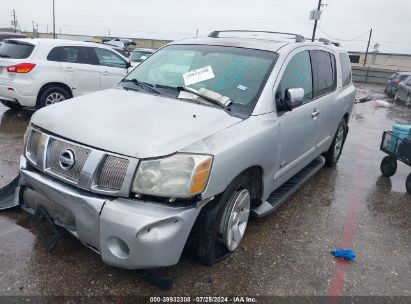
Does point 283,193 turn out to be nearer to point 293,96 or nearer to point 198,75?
point 293,96

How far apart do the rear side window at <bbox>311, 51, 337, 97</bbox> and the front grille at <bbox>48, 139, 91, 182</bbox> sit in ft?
Answer: 9.56

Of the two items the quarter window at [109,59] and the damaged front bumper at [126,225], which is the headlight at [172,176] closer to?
the damaged front bumper at [126,225]

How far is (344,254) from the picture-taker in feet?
10.9

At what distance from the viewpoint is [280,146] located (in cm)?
346

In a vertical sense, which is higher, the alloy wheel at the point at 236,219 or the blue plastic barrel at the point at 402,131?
the blue plastic barrel at the point at 402,131

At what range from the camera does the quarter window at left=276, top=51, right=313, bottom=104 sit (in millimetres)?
3518

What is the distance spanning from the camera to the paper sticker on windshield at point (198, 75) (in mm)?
3479

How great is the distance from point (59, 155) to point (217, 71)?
66.4 inches

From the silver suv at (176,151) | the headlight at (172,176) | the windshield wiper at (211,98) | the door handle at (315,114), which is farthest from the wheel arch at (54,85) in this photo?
the headlight at (172,176)

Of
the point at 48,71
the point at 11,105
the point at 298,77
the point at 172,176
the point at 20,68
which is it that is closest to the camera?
the point at 172,176

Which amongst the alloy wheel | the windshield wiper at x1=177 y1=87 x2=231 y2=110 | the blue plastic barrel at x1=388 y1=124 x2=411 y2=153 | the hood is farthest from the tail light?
the blue plastic barrel at x1=388 y1=124 x2=411 y2=153

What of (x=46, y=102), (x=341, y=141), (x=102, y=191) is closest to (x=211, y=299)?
(x=102, y=191)

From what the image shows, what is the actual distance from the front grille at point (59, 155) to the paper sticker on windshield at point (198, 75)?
1.34m

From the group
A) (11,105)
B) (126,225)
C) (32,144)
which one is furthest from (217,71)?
(11,105)
